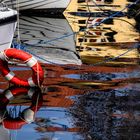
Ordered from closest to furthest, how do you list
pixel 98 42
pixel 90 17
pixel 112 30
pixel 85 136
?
pixel 85 136
pixel 98 42
pixel 112 30
pixel 90 17

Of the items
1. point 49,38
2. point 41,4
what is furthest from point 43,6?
point 49,38

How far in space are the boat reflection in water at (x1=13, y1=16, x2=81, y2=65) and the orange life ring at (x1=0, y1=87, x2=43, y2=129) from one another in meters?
3.38

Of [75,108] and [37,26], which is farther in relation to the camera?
[37,26]

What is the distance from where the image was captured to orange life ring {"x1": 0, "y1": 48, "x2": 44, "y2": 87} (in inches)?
530

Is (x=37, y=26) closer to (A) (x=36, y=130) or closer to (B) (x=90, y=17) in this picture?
(B) (x=90, y=17)

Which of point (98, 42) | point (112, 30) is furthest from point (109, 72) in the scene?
point (112, 30)

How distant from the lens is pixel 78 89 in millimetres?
13766

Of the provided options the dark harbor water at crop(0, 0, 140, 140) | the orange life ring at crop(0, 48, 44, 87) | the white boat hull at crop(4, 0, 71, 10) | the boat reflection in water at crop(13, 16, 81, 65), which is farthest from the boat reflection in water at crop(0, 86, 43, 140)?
the white boat hull at crop(4, 0, 71, 10)

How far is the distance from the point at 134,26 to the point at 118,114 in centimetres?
1253

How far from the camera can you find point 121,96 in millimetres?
13164

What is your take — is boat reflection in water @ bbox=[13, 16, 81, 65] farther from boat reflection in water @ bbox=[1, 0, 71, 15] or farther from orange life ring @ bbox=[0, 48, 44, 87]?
orange life ring @ bbox=[0, 48, 44, 87]

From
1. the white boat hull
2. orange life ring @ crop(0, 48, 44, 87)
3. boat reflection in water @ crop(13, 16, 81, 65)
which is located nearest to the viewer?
orange life ring @ crop(0, 48, 44, 87)

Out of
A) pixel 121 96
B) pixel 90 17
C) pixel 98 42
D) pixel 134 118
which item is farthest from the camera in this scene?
pixel 90 17

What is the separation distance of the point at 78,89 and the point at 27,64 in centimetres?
139
